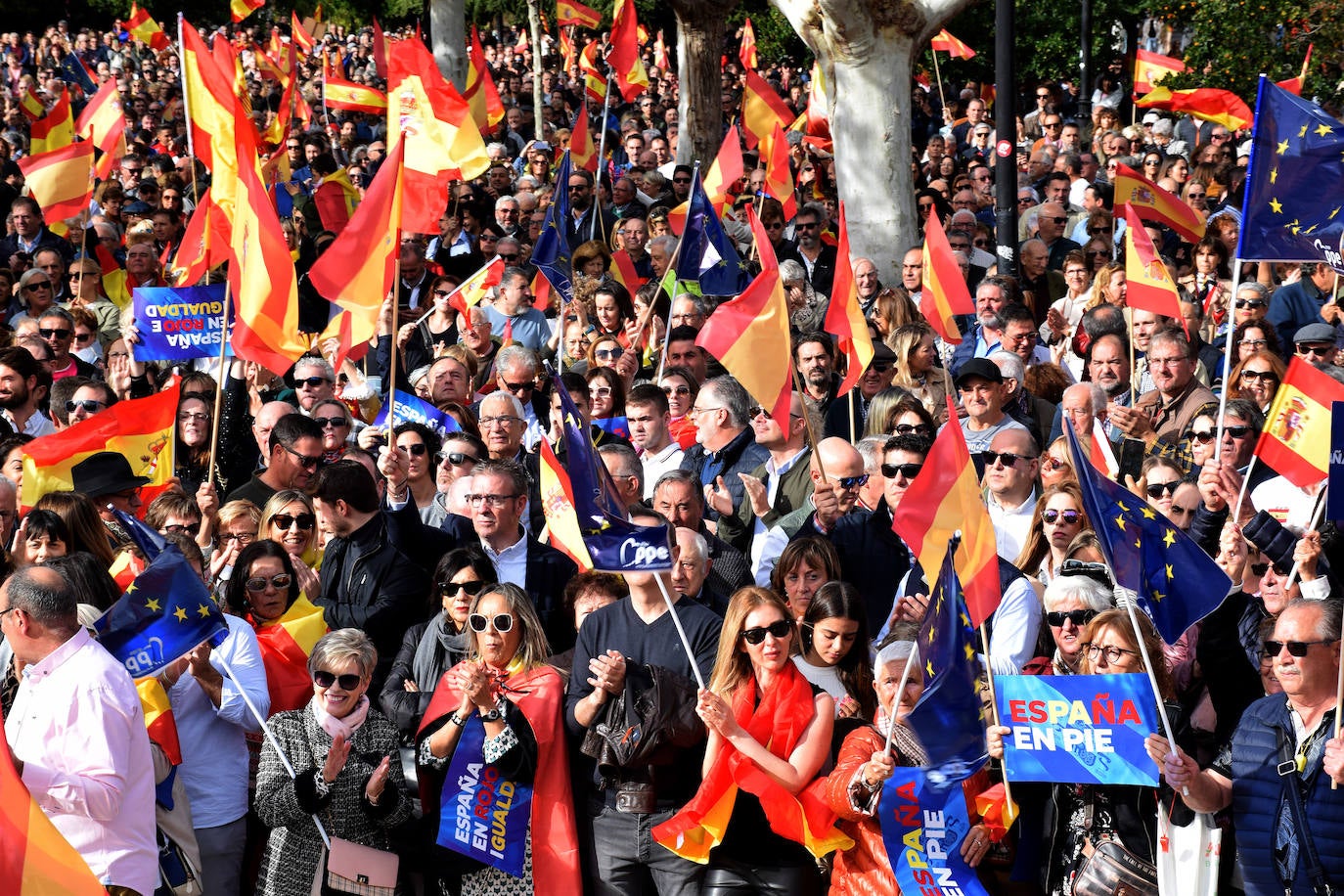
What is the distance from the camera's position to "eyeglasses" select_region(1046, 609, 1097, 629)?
20.6 ft

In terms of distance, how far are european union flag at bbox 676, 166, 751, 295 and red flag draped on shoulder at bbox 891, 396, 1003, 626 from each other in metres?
4.69

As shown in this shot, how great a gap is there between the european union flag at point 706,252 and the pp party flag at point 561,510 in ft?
12.6

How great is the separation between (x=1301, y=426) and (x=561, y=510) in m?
2.95

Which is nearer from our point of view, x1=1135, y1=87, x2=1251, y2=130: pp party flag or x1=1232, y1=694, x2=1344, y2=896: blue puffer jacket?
x1=1232, y1=694, x2=1344, y2=896: blue puffer jacket

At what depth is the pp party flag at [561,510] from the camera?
6.58m

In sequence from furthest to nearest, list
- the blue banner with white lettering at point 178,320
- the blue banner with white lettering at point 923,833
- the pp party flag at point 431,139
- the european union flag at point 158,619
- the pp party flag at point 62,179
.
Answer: the pp party flag at point 62,179 → the pp party flag at point 431,139 → the blue banner with white lettering at point 178,320 → the european union flag at point 158,619 → the blue banner with white lettering at point 923,833

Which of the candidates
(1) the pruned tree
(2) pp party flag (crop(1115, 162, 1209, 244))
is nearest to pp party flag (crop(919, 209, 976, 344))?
(2) pp party flag (crop(1115, 162, 1209, 244))

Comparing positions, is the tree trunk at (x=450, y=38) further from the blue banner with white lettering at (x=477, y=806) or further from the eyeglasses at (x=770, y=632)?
the eyeglasses at (x=770, y=632)

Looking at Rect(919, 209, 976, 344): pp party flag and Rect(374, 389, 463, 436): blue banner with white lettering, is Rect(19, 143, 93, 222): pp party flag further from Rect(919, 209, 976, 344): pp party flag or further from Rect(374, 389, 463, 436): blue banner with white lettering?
Rect(919, 209, 976, 344): pp party flag

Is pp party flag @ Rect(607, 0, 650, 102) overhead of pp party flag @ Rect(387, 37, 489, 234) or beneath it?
beneath

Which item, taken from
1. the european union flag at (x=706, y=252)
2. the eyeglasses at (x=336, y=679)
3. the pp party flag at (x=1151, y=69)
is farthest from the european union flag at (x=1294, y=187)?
the pp party flag at (x=1151, y=69)

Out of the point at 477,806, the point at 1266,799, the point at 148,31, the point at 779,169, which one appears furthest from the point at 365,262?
the point at 148,31

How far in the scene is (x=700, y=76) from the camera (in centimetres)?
2041

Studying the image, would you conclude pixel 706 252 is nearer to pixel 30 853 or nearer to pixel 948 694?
pixel 948 694
